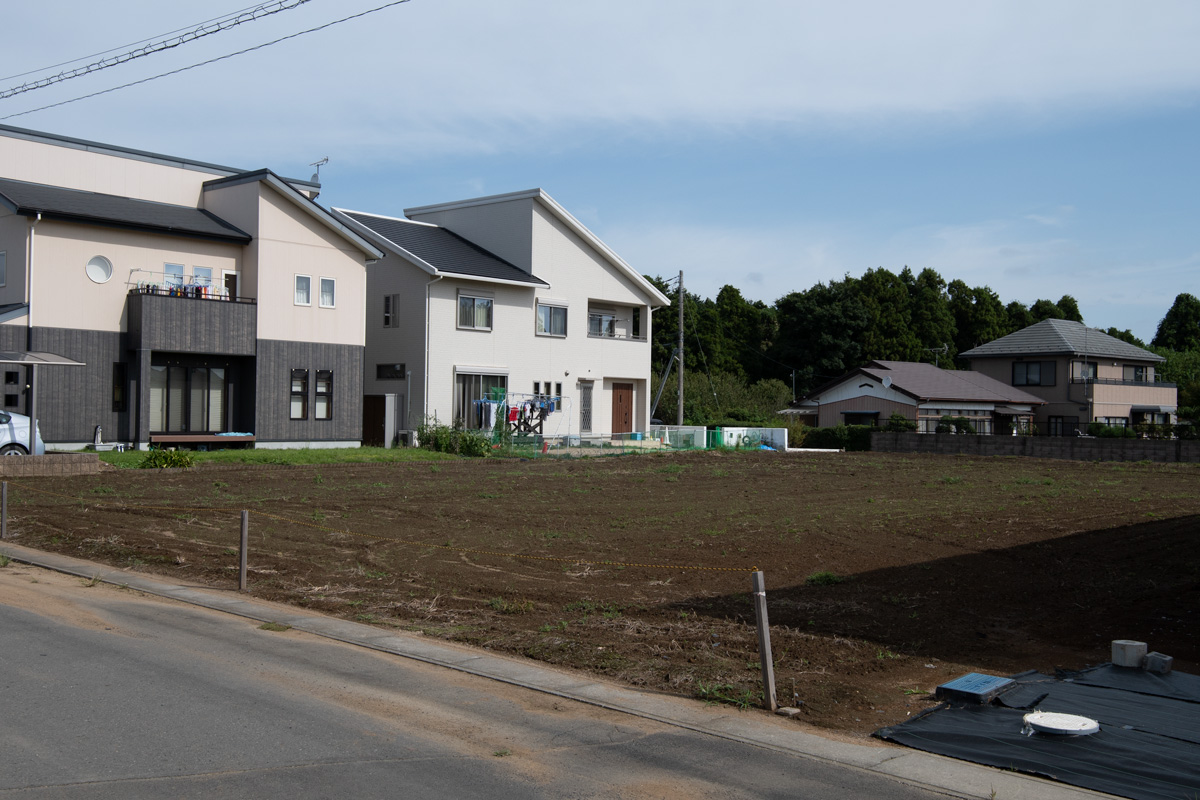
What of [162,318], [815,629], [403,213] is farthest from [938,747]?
[403,213]

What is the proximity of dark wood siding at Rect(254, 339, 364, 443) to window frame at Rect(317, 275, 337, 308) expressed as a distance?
4.45 feet

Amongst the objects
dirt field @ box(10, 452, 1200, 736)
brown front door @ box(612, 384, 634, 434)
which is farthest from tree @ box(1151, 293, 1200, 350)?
dirt field @ box(10, 452, 1200, 736)

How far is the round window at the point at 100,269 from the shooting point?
92.1 feet

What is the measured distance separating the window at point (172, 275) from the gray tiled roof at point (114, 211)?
1079 millimetres

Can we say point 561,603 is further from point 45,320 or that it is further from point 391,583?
point 45,320

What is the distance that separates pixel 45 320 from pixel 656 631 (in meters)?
23.8

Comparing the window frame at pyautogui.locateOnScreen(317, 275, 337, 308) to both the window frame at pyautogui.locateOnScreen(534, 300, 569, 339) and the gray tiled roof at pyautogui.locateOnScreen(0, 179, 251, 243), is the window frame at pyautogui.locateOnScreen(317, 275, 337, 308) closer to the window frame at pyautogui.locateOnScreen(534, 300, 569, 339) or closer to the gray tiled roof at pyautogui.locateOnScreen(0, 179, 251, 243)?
the gray tiled roof at pyautogui.locateOnScreen(0, 179, 251, 243)

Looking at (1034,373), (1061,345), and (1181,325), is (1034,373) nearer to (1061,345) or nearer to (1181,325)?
(1061,345)

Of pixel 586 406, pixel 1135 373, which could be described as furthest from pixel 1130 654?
pixel 1135 373

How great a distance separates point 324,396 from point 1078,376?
44887 mm

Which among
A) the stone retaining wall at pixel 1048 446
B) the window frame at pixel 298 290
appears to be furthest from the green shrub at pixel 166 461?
the stone retaining wall at pixel 1048 446

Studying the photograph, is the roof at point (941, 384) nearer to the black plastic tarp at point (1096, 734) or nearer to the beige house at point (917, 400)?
the beige house at point (917, 400)

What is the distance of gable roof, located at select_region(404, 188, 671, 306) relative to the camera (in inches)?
1539

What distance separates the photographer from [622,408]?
1715 inches
